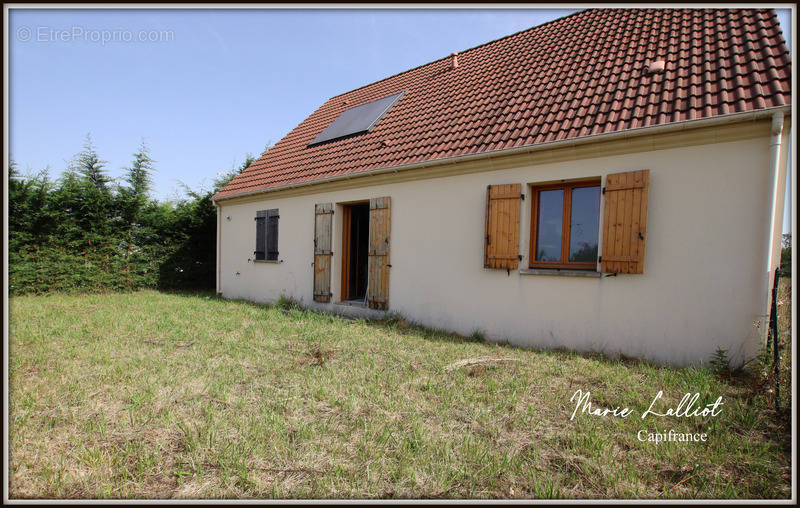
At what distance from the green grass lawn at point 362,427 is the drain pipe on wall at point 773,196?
93cm

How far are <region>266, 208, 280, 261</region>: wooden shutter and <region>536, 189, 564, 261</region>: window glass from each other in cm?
618

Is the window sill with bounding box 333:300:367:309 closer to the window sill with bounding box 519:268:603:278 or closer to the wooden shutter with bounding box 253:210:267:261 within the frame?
the wooden shutter with bounding box 253:210:267:261

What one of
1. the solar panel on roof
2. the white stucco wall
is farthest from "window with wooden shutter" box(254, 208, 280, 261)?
the white stucco wall

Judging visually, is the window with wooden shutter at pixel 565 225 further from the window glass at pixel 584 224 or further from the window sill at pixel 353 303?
the window sill at pixel 353 303

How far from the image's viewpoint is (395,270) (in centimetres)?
704

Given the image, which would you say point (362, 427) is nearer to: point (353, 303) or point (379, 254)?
point (379, 254)

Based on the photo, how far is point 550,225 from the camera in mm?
5496

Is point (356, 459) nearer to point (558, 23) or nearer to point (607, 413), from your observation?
point (607, 413)

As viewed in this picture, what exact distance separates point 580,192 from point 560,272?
115 cm

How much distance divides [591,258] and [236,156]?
14.1 metres

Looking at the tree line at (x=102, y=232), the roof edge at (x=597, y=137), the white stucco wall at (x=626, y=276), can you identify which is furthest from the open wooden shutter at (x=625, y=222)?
the tree line at (x=102, y=232)

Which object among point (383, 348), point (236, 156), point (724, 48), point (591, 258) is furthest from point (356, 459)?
point (236, 156)

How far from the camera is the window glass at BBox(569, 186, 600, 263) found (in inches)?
202

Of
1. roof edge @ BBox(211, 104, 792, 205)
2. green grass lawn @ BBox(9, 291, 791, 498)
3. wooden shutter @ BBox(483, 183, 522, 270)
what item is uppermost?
roof edge @ BBox(211, 104, 792, 205)
